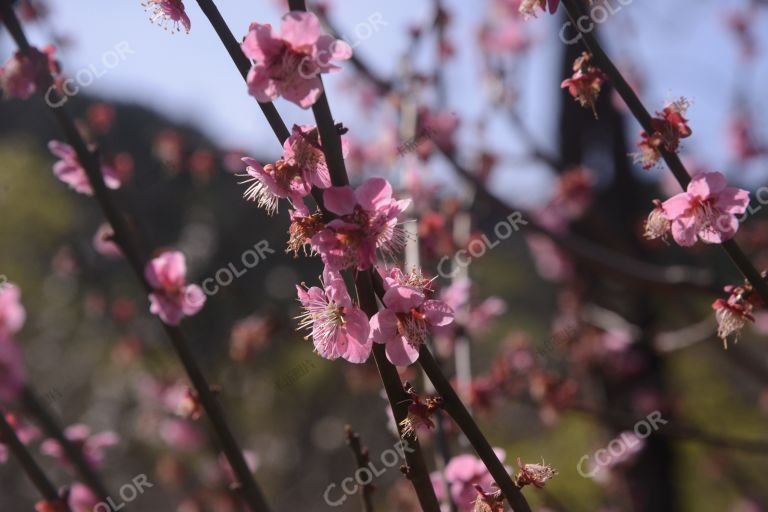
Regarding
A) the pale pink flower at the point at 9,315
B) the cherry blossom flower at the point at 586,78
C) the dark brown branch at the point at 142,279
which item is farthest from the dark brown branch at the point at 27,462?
the cherry blossom flower at the point at 586,78

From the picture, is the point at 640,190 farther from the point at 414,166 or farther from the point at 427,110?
the point at 414,166

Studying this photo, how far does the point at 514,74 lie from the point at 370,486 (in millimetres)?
3744

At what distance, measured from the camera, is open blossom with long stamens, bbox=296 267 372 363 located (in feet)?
4.15

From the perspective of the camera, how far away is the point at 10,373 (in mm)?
1475

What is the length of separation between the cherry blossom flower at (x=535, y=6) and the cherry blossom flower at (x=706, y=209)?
46 centimetres

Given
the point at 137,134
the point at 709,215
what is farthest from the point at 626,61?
the point at 137,134

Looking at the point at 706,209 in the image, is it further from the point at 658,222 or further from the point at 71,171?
the point at 71,171

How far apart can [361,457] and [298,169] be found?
0.64 meters

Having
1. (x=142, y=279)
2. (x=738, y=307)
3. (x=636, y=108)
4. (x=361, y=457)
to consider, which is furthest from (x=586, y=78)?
(x=142, y=279)

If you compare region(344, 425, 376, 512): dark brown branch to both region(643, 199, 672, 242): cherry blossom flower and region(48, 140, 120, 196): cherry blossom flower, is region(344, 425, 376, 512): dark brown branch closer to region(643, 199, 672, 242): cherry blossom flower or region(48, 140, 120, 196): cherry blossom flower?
Answer: region(643, 199, 672, 242): cherry blossom flower

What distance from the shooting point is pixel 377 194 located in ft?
4.17

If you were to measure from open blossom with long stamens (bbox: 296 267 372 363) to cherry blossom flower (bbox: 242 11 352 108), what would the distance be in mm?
327

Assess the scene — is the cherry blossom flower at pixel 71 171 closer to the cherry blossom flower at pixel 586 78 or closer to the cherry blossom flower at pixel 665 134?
the cherry blossom flower at pixel 586 78

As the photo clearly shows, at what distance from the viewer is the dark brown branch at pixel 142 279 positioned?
1.66m
